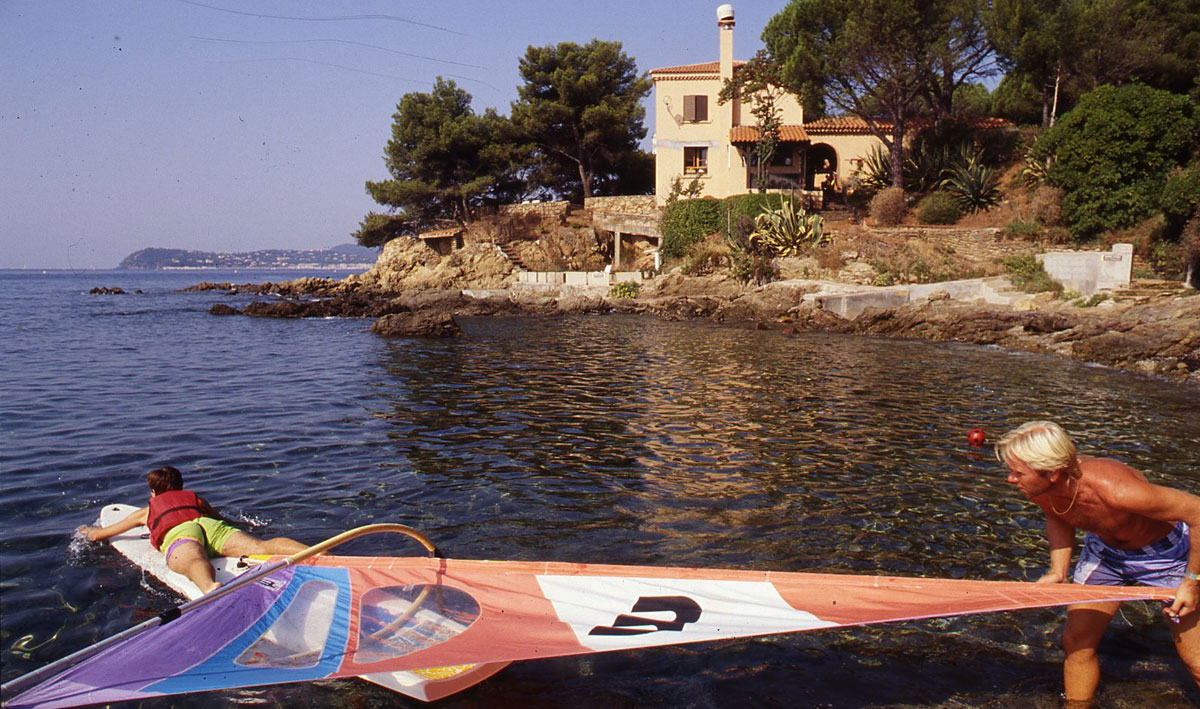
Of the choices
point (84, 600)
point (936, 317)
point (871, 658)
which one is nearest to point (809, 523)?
point (871, 658)

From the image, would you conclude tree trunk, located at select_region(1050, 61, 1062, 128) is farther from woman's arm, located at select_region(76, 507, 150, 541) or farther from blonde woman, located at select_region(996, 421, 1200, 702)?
woman's arm, located at select_region(76, 507, 150, 541)

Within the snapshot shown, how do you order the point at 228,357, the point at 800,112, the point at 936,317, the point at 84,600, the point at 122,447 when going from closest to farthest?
the point at 84,600 < the point at 122,447 < the point at 228,357 < the point at 936,317 < the point at 800,112

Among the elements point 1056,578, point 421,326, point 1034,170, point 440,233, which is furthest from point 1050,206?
point 440,233

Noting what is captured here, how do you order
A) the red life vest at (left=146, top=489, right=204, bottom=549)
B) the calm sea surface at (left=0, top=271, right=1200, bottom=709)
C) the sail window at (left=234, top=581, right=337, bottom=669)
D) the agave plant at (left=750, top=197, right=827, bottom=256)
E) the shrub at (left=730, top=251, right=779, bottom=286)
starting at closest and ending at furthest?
1. the sail window at (left=234, top=581, right=337, bottom=669)
2. the calm sea surface at (left=0, top=271, right=1200, bottom=709)
3. the red life vest at (left=146, top=489, right=204, bottom=549)
4. the shrub at (left=730, top=251, right=779, bottom=286)
5. the agave plant at (left=750, top=197, right=827, bottom=256)

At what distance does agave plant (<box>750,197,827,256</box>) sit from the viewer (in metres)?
35.4

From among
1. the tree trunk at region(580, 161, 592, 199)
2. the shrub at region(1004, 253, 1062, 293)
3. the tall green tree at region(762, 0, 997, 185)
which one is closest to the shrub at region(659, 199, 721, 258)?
the tall green tree at region(762, 0, 997, 185)

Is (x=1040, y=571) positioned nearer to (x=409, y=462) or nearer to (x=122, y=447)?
(x=409, y=462)

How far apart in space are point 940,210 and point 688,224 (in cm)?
1288

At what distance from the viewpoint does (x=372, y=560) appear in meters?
5.18

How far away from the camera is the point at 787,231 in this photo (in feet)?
117

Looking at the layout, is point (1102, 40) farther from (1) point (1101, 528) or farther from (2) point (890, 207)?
(1) point (1101, 528)

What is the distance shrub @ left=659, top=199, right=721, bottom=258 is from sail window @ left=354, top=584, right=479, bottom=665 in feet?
120

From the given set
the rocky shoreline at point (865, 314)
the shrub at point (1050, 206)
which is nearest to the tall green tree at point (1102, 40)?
the shrub at point (1050, 206)

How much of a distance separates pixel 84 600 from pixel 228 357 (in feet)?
58.9
